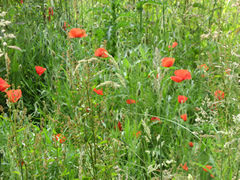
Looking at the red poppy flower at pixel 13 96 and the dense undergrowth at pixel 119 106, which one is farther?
the dense undergrowth at pixel 119 106

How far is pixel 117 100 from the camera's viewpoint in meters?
2.19

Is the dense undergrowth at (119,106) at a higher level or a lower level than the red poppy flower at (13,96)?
lower

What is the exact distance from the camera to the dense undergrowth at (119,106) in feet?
4.14

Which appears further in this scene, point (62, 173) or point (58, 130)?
point (58, 130)

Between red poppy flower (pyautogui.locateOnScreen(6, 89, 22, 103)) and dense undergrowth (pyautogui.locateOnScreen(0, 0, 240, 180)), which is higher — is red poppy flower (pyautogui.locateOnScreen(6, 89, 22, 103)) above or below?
above

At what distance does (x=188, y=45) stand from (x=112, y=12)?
2.65 ft

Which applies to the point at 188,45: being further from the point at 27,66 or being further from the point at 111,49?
the point at 27,66

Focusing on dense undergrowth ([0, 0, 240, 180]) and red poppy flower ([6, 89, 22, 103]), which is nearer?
red poppy flower ([6, 89, 22, 103])

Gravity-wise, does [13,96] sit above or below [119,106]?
above

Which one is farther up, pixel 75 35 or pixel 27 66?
pixel 75 35

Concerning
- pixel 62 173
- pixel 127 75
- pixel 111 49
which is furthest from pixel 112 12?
pixel 62 173

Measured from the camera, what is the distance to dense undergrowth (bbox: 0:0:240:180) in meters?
1.26

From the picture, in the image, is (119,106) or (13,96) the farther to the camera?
(119,106)

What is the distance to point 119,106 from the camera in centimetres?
217
